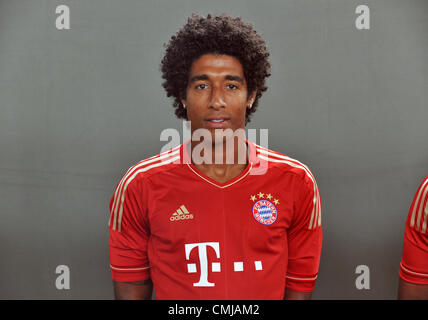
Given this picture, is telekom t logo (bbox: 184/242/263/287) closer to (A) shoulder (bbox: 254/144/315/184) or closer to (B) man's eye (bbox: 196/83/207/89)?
(A) shoulder (bbox: 254/144/315/184)

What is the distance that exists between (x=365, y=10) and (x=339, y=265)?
1090 mm

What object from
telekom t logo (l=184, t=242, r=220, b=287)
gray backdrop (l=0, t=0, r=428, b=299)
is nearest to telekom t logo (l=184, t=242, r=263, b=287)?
telekom t logo (l=184, t=242, r=220, b=287)

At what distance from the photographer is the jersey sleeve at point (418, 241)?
1.46m

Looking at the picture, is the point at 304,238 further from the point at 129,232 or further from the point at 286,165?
the point at 129,232

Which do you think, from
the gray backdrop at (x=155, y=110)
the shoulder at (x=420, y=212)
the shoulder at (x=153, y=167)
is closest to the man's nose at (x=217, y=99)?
the shoulder at (x=153, y=167)

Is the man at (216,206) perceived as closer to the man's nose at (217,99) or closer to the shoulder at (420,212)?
the man's nose at (217,99)

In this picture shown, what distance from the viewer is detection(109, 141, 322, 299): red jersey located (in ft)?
4.72

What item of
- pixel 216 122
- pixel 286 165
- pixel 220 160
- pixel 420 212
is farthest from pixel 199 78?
pixel 420 212

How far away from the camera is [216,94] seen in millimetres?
1399

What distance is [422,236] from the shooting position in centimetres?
146

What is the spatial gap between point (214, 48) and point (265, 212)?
545 mm

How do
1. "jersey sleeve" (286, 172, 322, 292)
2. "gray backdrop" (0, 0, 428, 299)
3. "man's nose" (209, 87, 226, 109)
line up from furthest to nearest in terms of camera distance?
"gray backdrop" (0, 0, 428, 299), "jersey sleeve" (286, 172, 322, 292), "man's nose" (209, 87, 226, 109)

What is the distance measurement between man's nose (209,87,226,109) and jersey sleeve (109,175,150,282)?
347 millimetres
